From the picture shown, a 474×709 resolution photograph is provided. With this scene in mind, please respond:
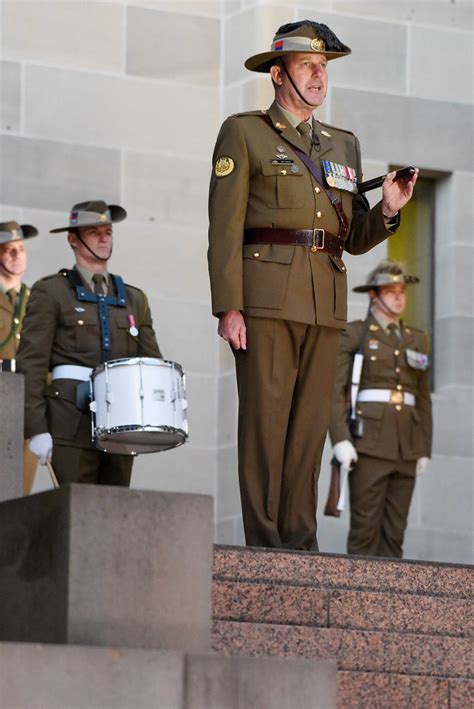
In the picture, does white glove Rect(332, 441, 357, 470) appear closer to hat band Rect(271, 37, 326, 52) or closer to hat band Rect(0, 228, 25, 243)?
hat band Rect(0, 228, 25, 243)

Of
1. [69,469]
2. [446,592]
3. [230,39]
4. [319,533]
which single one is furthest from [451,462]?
[446,592]

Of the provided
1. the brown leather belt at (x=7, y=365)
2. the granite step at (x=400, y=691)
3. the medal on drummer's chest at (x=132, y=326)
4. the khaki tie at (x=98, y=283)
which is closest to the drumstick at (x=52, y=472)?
the medal on drummer's chest at (x=132, y=326)

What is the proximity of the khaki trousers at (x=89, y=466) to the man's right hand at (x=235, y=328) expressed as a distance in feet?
4.65

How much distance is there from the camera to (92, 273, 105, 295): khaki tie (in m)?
9.77

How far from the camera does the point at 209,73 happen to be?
538 inches

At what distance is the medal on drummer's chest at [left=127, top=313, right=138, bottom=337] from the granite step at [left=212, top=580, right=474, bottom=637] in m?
2.55

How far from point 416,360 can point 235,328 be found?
4.35 meters

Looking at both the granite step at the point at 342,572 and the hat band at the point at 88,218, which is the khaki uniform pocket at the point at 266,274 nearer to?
the granite step at the point at 342,572

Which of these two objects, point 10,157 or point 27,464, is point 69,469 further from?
point 10,157

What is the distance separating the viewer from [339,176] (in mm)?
8672

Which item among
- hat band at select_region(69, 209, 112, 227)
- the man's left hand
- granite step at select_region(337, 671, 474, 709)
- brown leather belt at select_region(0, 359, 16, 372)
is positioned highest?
the man's left hand

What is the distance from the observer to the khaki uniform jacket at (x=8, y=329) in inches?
437

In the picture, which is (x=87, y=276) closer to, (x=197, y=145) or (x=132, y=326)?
(x=132, y=326)

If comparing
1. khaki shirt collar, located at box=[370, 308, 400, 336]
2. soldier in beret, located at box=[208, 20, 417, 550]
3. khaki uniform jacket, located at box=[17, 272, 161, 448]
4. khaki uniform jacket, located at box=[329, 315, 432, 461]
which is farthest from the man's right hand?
khaki shirt collar, located at box=[370, 308, 400, 336]
